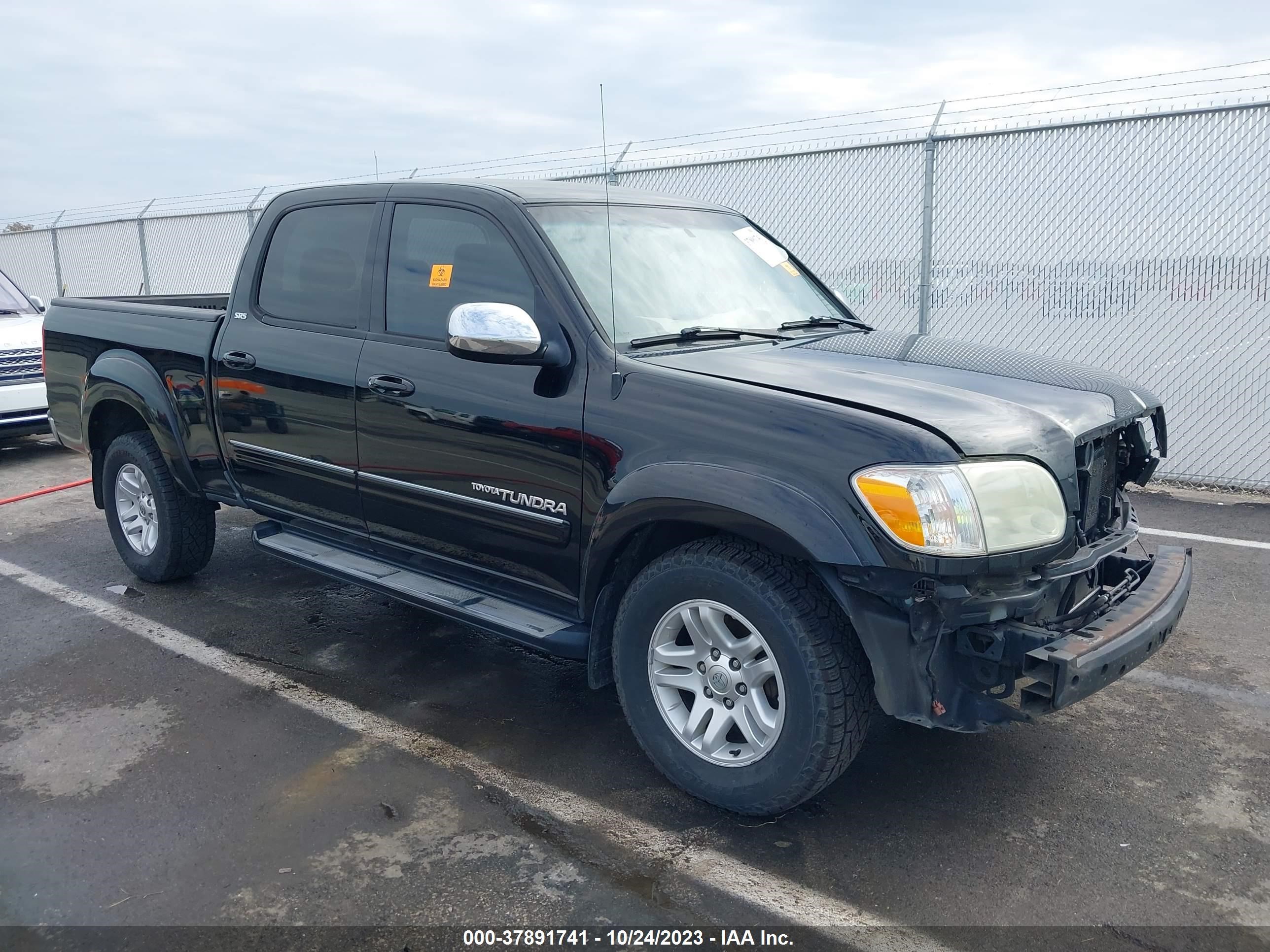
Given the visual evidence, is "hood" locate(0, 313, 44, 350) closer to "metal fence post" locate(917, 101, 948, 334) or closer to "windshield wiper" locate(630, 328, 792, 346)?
"windshield wiper" locate(630, 328, 792, 346)

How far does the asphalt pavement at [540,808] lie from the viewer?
107 inches

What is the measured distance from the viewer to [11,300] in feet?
32.1

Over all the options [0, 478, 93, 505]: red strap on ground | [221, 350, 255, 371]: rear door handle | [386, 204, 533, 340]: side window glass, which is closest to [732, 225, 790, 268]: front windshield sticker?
[386, 204, 533, 340]: side window glass

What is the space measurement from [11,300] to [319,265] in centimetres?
718

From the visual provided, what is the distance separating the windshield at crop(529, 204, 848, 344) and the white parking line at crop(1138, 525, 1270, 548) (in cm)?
317

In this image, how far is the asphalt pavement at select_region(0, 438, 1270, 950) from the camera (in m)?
2.71

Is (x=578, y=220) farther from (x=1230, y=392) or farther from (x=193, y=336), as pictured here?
(x=1230, y=392)

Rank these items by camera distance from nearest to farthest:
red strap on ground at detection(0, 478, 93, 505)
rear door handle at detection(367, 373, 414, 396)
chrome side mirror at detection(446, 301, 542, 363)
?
1. chrome side mirror at detection(446, 301, 542, 363)
2. rear door handle at detection(367, 373, 414, 396)
3. red strap on ground at detection(0, 478, 93, 505)

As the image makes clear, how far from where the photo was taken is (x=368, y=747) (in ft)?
11.9

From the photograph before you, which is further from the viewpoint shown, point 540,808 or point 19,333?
point 19,333

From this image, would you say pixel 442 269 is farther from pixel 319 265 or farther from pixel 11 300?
pixel 11 300

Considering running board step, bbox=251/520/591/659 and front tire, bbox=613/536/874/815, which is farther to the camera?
running board step, bbox=251/520/591/659

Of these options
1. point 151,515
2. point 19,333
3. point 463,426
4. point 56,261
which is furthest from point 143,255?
point 463,426

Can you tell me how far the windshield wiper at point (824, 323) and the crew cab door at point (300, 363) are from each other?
168 centimetres
